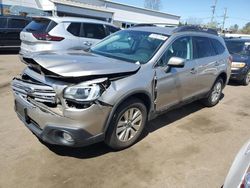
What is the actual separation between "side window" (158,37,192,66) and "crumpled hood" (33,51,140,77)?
2.17 feet

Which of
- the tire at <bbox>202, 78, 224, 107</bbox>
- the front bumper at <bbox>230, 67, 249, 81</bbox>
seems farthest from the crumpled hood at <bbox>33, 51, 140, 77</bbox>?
the front bumper at <bbox>230, 67, 249, 81</bbox>

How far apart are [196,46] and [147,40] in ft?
4.13

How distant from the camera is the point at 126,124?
382 centimetres

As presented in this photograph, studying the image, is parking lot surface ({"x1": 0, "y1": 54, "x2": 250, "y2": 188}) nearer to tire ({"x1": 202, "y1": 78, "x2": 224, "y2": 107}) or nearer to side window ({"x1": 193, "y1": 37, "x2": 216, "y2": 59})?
tire ({"x1": 202, "y1": 78, "x2": 224, "y2": 107})

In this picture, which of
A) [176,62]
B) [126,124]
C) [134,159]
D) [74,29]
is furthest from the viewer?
[74,29]

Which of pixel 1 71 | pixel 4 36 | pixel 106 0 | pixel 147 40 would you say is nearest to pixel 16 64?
pixel 1 71

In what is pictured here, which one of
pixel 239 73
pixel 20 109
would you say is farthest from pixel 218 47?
pixel 20 109

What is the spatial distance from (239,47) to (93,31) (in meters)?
5.80

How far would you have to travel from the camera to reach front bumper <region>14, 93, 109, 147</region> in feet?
10.3

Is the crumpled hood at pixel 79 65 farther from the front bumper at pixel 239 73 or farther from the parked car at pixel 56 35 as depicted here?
the front bumper at pixel 239 73

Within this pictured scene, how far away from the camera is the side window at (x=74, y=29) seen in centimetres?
865

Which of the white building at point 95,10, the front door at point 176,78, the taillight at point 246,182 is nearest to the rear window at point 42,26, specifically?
the front door at point 176,78

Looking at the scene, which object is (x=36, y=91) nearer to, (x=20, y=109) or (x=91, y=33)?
(x=20, y=109)

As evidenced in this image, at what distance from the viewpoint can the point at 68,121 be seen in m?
3.13
